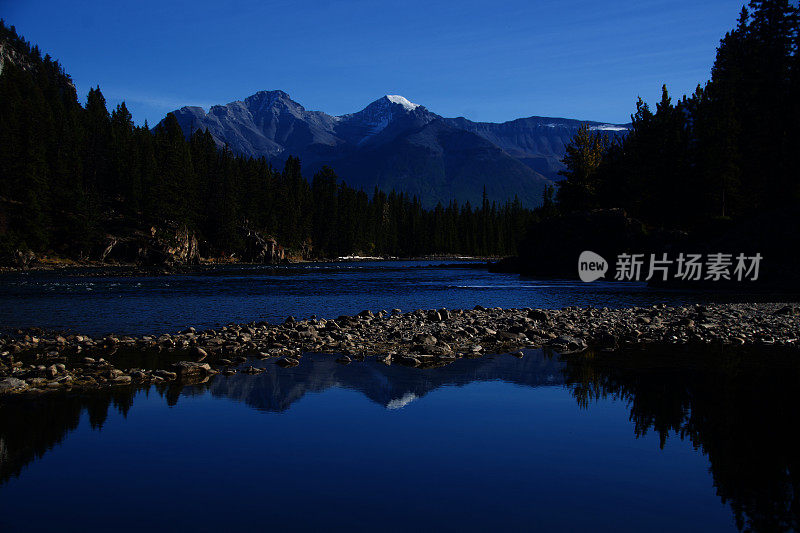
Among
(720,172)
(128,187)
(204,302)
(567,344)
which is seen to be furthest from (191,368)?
(128,187)

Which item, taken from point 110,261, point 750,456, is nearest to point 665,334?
point 750,456

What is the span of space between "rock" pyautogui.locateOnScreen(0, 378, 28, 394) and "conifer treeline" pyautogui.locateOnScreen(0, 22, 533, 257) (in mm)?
66070

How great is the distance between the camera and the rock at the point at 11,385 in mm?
11512

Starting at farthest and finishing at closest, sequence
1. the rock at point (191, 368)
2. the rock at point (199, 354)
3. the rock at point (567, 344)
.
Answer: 1. the rock at point (567, 344)
2. the rock at point (199, 354)
3. the rock at point (191, 368)

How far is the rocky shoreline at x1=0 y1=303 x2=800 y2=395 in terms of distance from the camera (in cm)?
1357

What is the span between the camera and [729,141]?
54875 millimetres

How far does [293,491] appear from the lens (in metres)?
6.97

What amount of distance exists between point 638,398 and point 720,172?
5331cm

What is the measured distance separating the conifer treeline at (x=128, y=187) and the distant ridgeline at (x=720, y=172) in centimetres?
6322

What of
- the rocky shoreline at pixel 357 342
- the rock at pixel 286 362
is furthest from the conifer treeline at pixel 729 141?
the rock at pixel 286 362

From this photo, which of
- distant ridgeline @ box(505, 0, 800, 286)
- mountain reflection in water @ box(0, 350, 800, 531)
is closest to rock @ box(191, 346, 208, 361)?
mountain reflection in water @ box(0, 350, 800, 531)

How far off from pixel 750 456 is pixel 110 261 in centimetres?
8924

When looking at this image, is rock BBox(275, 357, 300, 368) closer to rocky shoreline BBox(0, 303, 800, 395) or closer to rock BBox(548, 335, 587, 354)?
rocky shoreline BBox(0, 303, 800, 395)

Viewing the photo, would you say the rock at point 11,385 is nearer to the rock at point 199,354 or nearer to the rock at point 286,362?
the rock at point 199,354
